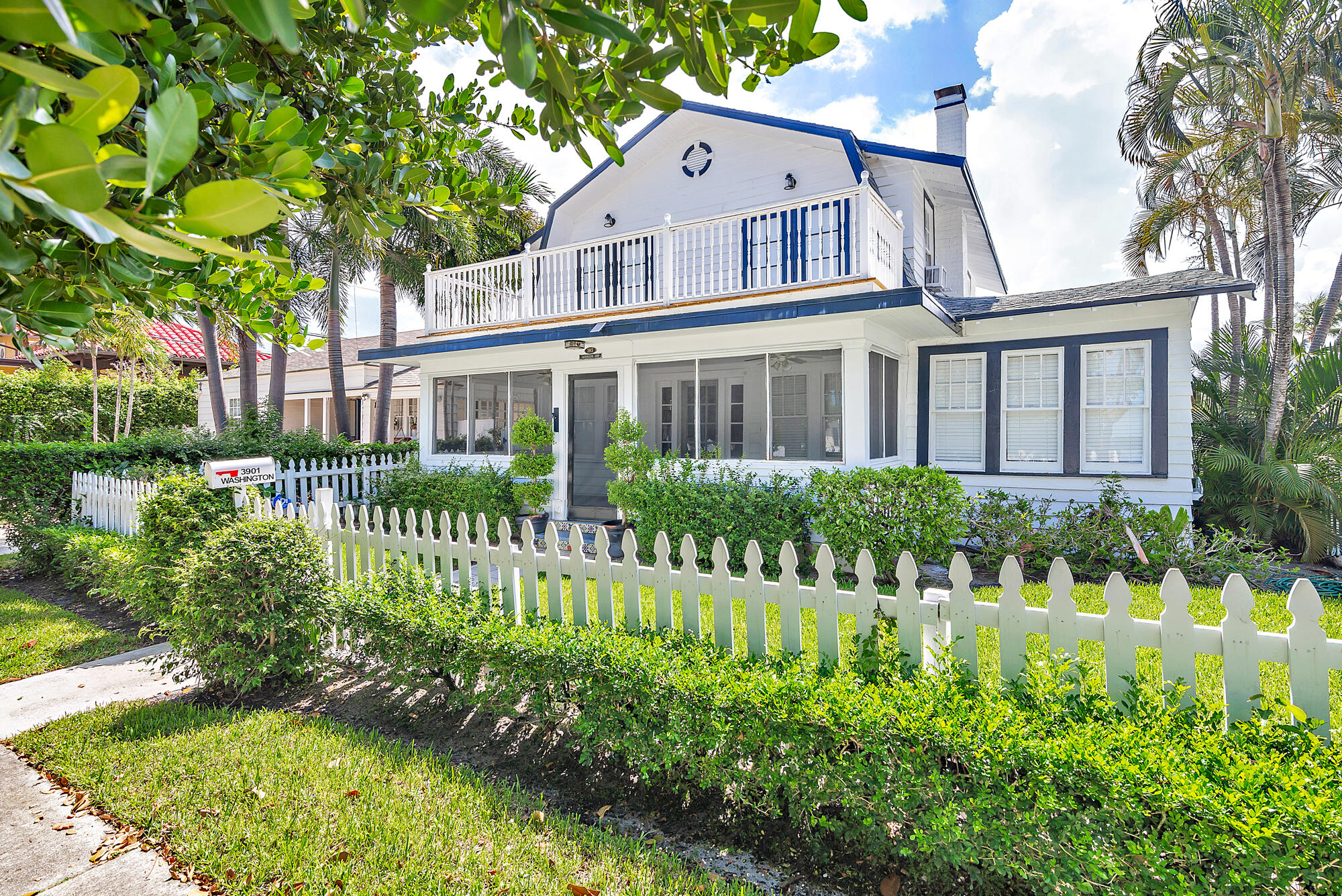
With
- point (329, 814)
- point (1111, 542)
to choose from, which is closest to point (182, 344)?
point (329, 814)

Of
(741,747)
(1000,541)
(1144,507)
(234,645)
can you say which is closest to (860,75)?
(1000,541)

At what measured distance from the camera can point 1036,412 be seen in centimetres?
923

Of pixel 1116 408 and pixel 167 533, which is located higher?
pixel 1116 408

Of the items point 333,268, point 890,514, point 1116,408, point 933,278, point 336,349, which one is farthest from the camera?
point 333,268

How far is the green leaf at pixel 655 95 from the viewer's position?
1411mm

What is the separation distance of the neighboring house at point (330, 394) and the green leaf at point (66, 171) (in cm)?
2444

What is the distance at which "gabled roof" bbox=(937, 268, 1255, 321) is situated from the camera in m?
7.57

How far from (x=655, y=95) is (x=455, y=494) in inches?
352

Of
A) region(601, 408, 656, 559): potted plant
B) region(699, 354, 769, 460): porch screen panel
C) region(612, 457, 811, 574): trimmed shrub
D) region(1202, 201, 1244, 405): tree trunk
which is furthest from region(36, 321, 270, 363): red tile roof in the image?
region(1202, 201, 1244, 405): tree trunk

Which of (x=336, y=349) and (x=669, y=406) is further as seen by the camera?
(x=336, y=349)

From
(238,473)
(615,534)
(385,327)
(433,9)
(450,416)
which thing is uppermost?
(385,327)

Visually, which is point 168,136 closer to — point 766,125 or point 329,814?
point 329,814

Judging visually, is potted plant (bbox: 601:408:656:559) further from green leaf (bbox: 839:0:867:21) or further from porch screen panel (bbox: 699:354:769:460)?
green leaf (bbox: 839:0:867:21)

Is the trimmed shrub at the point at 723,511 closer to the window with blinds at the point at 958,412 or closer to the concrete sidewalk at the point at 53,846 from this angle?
the window with blinds at the point at 958,412
